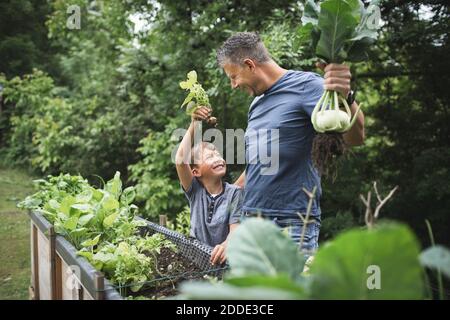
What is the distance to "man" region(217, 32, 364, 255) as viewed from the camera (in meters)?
2.01

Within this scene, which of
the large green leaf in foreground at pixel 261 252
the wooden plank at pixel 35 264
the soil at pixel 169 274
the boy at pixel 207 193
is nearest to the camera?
the large green leaf in foreground at pixel 261 252

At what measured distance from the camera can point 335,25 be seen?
4.98ft

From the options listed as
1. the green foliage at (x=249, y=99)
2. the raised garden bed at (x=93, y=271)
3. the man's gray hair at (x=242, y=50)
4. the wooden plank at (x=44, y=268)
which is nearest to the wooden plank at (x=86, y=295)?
the raised garden bed at (x=93, y=271)

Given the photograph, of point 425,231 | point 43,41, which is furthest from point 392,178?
point 43,41

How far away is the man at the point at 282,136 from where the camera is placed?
6.58 feet

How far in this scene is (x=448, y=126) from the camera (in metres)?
5.05

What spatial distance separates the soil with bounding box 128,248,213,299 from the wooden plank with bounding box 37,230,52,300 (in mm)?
560

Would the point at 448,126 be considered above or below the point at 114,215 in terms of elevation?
above

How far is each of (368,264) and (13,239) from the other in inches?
252

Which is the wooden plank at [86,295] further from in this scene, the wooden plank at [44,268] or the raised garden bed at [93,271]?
the wooden plank at [44,268]

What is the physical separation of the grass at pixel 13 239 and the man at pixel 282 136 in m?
3.20

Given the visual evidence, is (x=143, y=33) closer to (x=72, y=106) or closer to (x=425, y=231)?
(x=72, y=106)

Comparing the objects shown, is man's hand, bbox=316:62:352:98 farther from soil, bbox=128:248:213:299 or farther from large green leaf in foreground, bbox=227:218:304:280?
soil, bbox=128:248:213:299

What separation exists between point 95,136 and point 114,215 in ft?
17.7
